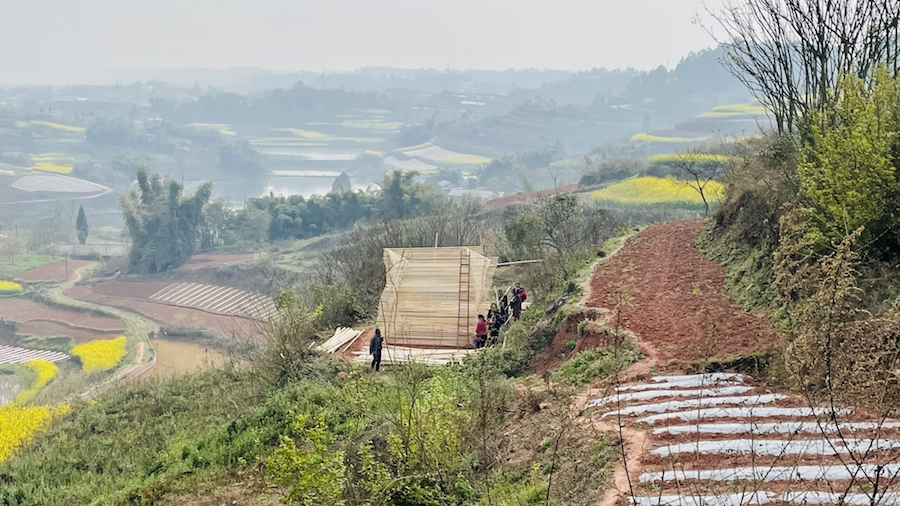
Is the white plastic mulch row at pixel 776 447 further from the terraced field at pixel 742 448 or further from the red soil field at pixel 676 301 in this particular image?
the red soil field at pixel 676 301

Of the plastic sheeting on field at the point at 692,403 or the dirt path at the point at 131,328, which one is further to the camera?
the dirt path at the point at 131,328

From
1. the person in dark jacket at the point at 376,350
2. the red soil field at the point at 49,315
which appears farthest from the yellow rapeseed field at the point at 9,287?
the person in dark jacket at the point at 376,350

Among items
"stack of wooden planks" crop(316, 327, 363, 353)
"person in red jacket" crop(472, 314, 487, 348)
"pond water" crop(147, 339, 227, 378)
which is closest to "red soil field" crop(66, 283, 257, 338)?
"pond water" crop(147, 339, 227, 378)

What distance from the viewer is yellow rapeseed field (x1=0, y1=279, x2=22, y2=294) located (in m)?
55.4

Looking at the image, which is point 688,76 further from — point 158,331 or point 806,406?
point 806,406

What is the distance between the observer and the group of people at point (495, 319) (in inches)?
546

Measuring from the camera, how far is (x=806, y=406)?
6594 millimetres

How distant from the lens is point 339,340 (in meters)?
15.2

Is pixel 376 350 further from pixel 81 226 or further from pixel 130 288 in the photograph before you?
pixel 81 226

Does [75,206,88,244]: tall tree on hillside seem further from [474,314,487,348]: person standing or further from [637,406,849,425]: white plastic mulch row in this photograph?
[637,406,849,425]: white plastic mulch row

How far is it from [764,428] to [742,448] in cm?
44

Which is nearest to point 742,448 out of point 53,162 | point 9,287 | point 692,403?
point 692,403

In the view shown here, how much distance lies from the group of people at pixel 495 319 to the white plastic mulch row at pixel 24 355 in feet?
106

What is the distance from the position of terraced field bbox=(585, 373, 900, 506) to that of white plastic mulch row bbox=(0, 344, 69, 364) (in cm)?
3946
